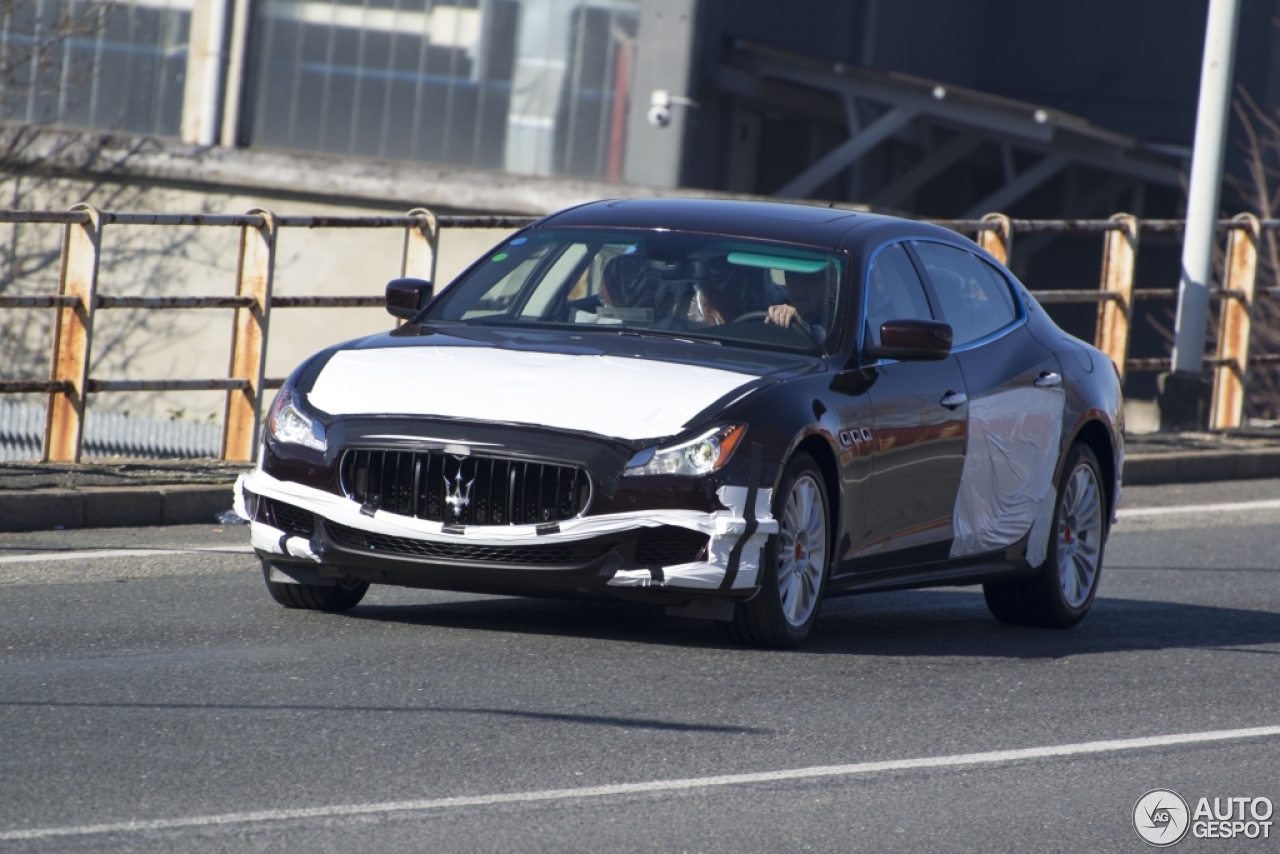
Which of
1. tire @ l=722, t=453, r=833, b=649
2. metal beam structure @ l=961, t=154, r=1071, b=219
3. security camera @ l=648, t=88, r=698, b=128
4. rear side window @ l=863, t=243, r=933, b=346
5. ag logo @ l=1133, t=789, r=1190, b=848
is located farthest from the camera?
metal beam structure @ l=961, t=154, r=1071, b=219

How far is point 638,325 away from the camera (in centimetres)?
832

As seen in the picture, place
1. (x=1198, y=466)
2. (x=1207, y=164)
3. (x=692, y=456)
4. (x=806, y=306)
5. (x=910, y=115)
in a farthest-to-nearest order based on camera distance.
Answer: (x=910, y=115), (x=1207, y=164), (x=1198, y=466), (x=806, y=306), (x=692, y=456)

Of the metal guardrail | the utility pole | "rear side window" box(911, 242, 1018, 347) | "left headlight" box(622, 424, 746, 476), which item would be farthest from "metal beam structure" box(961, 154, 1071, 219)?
"left headlight" box(622, 424, 746, 476)

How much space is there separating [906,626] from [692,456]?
2.04 metres

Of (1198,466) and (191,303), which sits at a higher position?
(191,303)

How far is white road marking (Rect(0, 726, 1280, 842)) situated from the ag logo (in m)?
0.49

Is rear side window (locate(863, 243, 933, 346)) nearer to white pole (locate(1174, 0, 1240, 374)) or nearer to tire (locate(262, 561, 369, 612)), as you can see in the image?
tire (locate(262, 561, 369, 612))

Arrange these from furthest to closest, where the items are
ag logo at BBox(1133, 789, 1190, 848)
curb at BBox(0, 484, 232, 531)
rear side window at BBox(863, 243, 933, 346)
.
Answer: curb at BBox(0, 484, 232, 531)
rear side window at BBox(863, 243, 933, 346)
ag logo at BBox(1133, 789, 1190, 848)

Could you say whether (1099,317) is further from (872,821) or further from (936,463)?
(872,821)

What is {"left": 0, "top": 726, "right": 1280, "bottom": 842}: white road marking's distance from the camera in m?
5.04

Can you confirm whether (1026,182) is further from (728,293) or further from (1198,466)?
(728,293)

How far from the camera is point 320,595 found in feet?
26.8

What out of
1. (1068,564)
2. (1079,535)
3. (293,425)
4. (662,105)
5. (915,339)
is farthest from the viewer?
(662,105)

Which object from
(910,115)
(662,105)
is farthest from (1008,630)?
(910,115)
